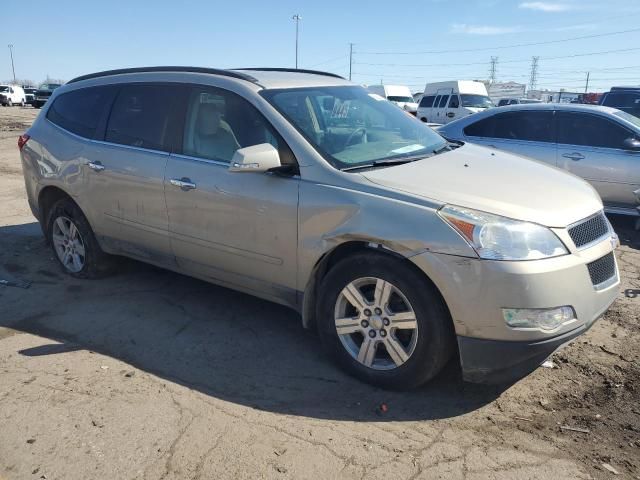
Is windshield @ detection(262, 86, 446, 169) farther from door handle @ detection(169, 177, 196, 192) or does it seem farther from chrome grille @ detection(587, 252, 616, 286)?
chrome grille @ detection(587, 252, 616, 286)

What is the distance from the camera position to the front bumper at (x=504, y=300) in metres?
2.84

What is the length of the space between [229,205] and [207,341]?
1022 mm

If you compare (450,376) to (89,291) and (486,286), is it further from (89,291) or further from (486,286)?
(89,291)

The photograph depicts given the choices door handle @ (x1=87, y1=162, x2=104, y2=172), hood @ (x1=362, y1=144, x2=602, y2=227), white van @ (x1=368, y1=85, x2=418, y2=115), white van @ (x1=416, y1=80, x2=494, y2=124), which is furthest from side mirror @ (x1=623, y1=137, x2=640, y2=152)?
white van @ (x1=368, y1=85, x2=418, y2=115)

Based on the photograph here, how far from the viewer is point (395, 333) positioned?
3285 mm

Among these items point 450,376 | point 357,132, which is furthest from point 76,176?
point 450,376

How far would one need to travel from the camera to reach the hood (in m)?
3.05

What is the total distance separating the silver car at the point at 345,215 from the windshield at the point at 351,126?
2 centimetres

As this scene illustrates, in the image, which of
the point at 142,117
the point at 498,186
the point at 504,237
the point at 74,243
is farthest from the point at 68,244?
the point at 504,237

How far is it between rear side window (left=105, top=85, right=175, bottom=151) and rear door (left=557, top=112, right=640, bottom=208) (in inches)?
214

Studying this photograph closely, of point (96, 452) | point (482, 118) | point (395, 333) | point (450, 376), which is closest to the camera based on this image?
point (96, 452)

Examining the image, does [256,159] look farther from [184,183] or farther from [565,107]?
[565,107]

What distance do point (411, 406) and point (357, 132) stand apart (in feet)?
6.26

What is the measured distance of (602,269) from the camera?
3213 mm
